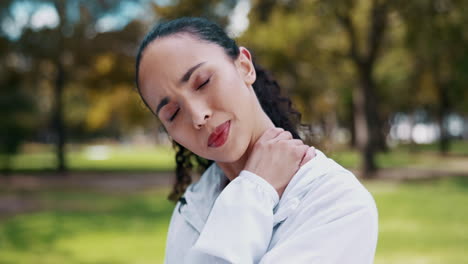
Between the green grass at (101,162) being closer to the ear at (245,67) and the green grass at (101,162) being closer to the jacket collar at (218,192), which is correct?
the jacket collar at (218,192)

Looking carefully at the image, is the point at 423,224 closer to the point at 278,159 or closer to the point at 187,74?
the point at 278,159

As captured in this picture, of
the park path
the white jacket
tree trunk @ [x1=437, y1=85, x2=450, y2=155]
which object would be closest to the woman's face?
the white jacket

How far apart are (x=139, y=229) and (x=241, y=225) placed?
25.3ft

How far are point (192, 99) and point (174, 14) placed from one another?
15.4 meters

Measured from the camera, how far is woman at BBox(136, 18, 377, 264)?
125cm

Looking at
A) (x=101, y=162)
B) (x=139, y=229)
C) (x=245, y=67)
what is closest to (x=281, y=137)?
(x=245, y=67)

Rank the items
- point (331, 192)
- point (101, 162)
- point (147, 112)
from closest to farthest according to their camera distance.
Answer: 1. point (331, 192)
2. point (147, 112)
3. point (101, 162)

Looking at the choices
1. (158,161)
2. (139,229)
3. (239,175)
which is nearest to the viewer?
(239,175)

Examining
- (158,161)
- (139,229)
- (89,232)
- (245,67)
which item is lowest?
(158,161)

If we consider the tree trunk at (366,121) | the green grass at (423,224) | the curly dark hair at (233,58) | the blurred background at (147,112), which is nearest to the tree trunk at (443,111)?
the blurred background at (147,112)

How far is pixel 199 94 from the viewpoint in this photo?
1.46 metres

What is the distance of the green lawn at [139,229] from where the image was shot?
6.83 m

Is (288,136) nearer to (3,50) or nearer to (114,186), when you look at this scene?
(114,186)

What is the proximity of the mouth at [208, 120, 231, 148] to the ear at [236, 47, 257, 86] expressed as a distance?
6.5 inches
